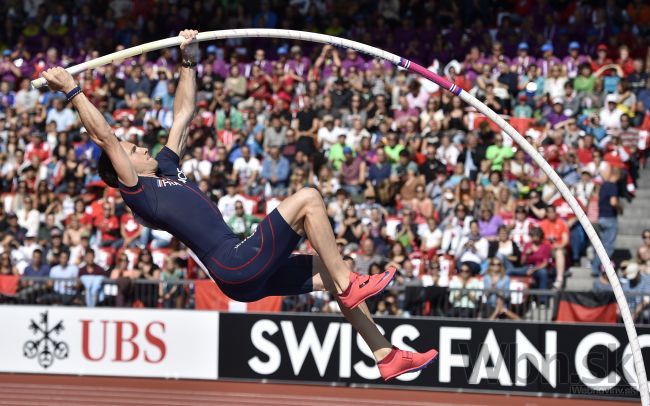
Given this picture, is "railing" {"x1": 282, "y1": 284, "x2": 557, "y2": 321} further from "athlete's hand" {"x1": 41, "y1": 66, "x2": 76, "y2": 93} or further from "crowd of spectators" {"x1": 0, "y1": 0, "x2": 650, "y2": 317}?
"athlete's hand" {"x1": 41, "y1": 66, "x2": 76, "y2": 93}

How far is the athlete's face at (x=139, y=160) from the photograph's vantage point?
10.3 m

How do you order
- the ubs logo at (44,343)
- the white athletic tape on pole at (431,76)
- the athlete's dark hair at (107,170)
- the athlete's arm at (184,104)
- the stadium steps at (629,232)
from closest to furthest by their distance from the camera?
the white athletic tape on pole at (431,76) → the athlete's dark hair at (107,170) → the athlete's arm at (184,104) → the ubs logo at (44,343) → the stadium steps at (629,232)

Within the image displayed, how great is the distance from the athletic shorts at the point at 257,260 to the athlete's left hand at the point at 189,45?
5.99 ft

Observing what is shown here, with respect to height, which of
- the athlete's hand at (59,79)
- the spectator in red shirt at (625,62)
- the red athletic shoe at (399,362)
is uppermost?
the spectator in red shirt at (625,62)

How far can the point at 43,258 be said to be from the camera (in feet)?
65.6

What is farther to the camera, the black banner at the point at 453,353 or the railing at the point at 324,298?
the railing at the point at 324,298

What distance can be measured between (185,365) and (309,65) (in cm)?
800

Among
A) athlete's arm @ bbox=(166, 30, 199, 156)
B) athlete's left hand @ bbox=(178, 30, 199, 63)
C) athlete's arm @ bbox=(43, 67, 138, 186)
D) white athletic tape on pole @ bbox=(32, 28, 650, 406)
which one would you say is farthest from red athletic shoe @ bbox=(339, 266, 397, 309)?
athlete's left hand @ bbox=(178, 30, 199, 63)

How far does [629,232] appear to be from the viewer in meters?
19.8

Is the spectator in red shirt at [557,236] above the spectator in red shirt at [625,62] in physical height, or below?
below

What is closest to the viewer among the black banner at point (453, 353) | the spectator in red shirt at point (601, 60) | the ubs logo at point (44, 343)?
the black banner at point (453, 353)

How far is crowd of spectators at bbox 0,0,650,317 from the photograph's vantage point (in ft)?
61.3

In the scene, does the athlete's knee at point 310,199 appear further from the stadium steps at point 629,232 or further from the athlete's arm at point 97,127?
the stadium steps at point 629,232

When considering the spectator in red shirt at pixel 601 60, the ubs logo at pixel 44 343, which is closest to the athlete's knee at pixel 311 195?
the ubs logo at pixel 44 343
